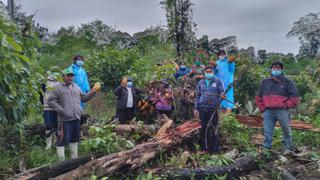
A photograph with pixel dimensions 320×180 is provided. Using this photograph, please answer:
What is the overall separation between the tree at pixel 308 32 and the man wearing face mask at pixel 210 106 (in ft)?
54.9

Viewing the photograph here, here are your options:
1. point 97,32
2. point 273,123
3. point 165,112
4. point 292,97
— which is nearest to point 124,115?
point 165,112

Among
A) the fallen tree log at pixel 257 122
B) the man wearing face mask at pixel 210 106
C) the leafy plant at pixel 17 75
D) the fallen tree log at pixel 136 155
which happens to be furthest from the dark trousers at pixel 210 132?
the leafy plant at pixel 17 75

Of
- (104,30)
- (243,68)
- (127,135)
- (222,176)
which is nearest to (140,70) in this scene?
(243,68)

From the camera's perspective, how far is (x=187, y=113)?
10.7 m

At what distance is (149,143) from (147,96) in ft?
9.51

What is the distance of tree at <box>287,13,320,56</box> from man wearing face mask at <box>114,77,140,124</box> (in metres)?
15.9

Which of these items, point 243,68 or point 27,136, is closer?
point 27,136

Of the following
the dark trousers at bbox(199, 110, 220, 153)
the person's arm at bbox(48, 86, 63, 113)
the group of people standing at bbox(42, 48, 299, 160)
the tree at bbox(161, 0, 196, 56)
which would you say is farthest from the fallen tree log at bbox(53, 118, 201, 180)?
the tree at bbox(161, 0, 196, 56)

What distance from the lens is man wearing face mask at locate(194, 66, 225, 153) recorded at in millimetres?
8439

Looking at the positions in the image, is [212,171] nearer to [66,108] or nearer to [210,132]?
[210,132]

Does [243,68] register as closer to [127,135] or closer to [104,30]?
[127,135]

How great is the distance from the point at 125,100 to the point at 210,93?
243cm

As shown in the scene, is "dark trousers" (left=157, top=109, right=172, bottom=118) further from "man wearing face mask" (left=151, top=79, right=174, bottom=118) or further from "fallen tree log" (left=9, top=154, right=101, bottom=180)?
"fallen tree log" (left=9, top=154, right=101, bottom=180)

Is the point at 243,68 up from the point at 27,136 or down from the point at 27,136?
up
